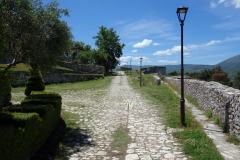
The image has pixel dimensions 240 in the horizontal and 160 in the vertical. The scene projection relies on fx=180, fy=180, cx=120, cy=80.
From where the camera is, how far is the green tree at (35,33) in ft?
21.9

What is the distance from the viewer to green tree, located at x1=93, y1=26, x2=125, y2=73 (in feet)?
173

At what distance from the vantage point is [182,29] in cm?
725

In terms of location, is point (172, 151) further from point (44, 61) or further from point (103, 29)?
point (103, 29)

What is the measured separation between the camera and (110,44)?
175 ft

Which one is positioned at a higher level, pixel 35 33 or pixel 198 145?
pixel 35 33

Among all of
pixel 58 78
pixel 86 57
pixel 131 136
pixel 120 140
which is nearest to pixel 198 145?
pixel 131 136

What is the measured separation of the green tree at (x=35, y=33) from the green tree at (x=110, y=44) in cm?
4356

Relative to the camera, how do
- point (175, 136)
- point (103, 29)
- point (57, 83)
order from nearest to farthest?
point (175, 136)
point (57, 83)
point (103, 29)

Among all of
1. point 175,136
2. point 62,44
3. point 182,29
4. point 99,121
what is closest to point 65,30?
point 62,44

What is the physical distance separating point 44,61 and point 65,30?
67.3 inches

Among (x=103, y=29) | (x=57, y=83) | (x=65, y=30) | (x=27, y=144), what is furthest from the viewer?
(x=103, y=29)

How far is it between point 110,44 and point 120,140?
48950 mm

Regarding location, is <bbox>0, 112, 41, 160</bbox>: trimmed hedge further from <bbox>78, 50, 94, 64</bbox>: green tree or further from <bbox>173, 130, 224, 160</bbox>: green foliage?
<bbox>78, 50, 94, 64</bbox>: green tree

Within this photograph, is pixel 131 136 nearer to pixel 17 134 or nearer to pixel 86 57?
pixel 17 134
